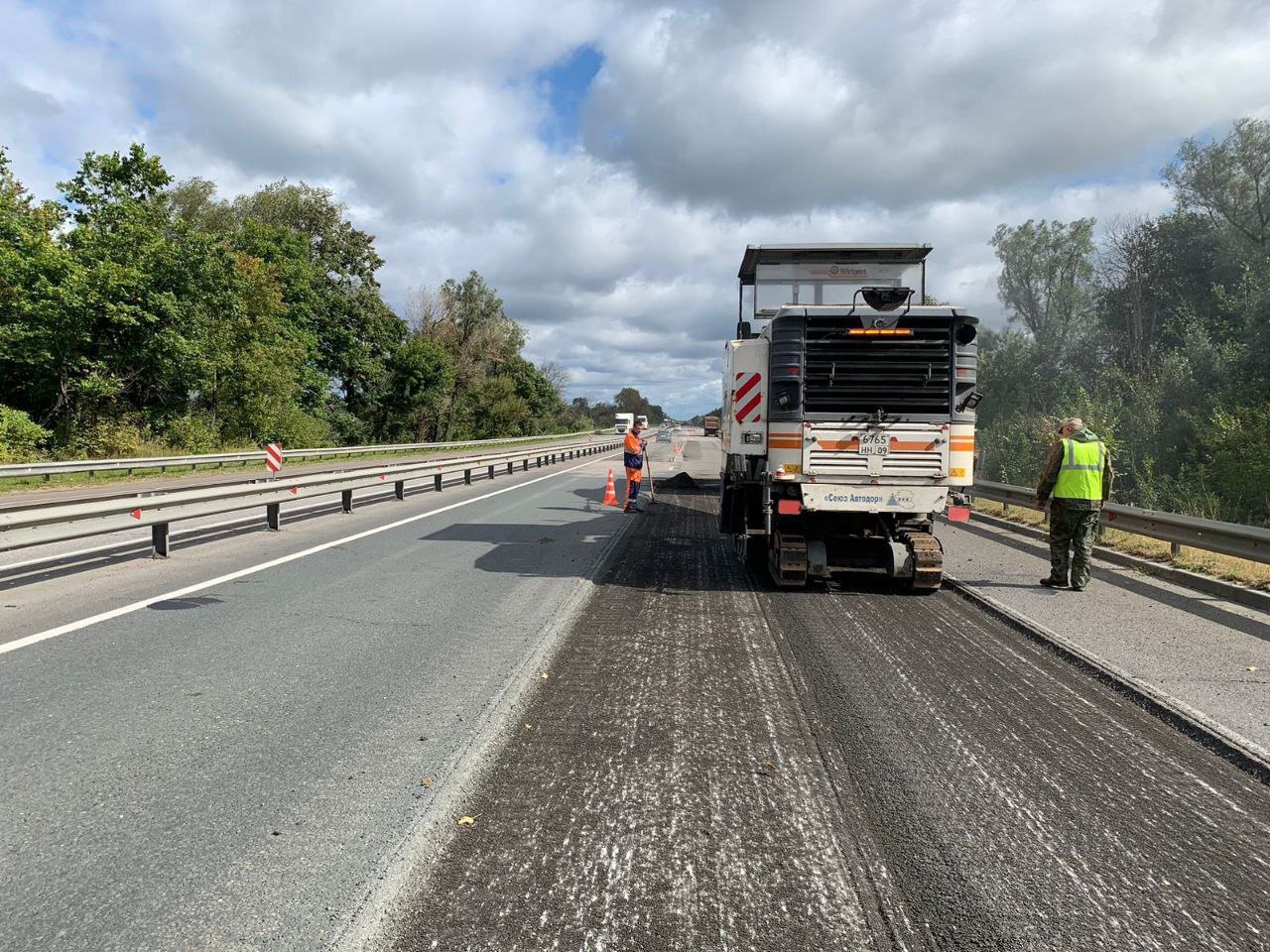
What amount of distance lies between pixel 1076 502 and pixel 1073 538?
15.5 inches

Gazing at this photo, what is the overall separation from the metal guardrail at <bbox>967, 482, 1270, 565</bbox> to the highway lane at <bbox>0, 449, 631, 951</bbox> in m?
5.69

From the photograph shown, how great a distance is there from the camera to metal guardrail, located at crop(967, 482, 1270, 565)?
7.52 meters

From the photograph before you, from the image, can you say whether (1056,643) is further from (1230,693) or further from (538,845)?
(538,845)

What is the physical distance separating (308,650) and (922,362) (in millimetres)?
6049

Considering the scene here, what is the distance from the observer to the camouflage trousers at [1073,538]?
809 centimetres

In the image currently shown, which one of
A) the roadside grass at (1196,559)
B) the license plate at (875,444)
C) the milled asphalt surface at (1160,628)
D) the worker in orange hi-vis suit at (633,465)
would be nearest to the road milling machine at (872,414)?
the license plate at (875,444)

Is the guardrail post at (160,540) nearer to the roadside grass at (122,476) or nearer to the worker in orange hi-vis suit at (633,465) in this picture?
the worker in orange hi-vis suit at (633,465)

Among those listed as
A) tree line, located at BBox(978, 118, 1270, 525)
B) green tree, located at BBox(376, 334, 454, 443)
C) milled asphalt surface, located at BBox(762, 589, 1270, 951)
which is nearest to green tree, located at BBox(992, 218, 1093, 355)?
tree line, located at BBox(978, 118, 1270, 525)

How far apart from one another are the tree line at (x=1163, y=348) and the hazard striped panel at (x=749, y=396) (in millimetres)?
11017

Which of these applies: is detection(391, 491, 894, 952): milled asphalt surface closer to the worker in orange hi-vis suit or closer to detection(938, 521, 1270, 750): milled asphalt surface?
detection(938, 521, 1270, 750): milled asphalt surface

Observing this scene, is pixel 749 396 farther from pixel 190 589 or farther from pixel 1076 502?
pixel 190 589

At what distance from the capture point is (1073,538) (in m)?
8.20

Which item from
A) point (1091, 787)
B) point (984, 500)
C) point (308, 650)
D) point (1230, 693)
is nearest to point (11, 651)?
point (308, 650)

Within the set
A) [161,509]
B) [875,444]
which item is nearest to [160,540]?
[161,509]
